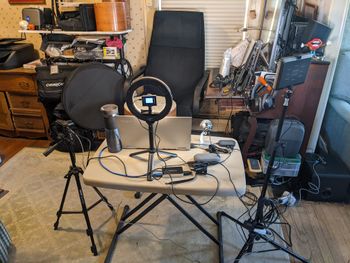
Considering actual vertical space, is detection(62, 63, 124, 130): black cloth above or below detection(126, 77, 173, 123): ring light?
below

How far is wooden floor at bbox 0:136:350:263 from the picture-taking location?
1508mm

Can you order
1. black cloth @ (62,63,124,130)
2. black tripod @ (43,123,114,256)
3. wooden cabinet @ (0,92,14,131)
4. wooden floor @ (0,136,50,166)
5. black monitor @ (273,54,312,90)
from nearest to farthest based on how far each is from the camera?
black monitor @ (273,54,312,90) → black tripod @ (43,123,114,256) → black cloth @ (62,63,124,130) → wooden floor @ (0,136,50,166) → wooden cabinet @ (0,92,14,131)

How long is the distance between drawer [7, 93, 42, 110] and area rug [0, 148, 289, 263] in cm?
77

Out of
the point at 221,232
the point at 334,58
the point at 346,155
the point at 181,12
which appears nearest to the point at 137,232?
the point at 221,232

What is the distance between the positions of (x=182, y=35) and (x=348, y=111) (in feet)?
4.76

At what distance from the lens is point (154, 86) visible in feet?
3.69

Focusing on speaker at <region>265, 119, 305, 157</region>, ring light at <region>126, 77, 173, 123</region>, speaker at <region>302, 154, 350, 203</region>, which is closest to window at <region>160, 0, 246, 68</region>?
speaker at <region>265, 119, 305, 157</region>

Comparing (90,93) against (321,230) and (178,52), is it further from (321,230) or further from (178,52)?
(321,230)

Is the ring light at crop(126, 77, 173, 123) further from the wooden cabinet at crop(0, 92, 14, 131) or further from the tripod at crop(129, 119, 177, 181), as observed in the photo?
the wooden cabinet at crop(0, 92, 14, 131)

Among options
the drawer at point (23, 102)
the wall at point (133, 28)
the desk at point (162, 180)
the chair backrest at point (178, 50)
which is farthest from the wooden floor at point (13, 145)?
the desk at point (162, 180)

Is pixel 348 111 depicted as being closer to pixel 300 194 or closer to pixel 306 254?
pixel 300 194

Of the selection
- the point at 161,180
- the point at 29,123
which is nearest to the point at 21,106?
the point at 29,123

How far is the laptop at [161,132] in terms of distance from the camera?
1229 mm

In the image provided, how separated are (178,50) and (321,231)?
5.88ft
